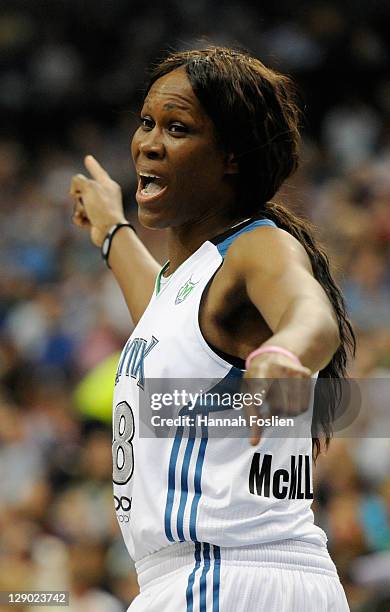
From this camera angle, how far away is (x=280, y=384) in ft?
5.27

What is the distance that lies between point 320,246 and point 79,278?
16.0 feet

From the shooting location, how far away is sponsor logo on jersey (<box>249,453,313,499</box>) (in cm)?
222

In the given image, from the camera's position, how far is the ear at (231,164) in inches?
93.9

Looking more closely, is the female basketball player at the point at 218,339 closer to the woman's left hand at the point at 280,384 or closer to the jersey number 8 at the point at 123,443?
the jersey number 8 at the point at 123,443

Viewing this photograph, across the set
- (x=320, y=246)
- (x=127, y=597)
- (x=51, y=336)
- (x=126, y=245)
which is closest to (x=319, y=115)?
(x=51, y=336)

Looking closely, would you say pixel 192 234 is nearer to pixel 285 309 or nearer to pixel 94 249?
pixel 285 309

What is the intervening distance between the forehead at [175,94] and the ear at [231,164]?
0.39 ft

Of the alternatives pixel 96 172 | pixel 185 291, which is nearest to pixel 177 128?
pixel 185 291

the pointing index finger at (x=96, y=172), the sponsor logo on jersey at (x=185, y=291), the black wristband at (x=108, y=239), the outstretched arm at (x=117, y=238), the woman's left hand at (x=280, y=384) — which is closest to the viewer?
the woman's left hand at (x=280, y=384)

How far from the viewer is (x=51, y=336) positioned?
6703 millimetres

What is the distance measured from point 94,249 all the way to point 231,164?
Answer: 5.22 m

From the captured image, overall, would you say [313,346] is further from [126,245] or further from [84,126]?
[84,126]

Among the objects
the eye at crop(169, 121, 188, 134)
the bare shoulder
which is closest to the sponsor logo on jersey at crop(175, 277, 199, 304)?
the bare shoulder

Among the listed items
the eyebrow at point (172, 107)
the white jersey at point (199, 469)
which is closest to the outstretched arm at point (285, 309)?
the white jersey at point (199, 469)
